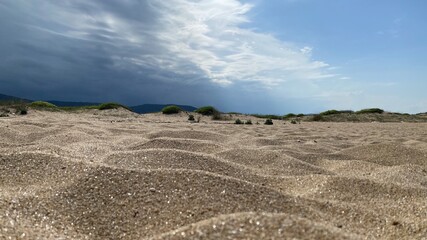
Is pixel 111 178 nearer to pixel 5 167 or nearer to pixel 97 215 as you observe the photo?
pixel 97 215

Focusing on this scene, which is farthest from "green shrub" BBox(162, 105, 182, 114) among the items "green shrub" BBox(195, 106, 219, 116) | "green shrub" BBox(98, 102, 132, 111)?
"green shrub" BBox(98, 102, 132, 111)

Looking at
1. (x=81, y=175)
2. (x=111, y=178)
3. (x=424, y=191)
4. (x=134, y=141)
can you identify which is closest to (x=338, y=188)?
(x=424, y=191)

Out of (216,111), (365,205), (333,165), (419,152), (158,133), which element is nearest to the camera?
(365,205)

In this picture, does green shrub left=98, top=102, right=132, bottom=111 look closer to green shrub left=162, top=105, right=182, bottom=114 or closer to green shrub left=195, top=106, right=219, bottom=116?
green shrub left=162, top=105, right=182, bottom=114

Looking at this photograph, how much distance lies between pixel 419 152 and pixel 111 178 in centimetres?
479

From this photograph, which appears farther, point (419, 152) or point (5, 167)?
point (419, 152)

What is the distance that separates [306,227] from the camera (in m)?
1.88

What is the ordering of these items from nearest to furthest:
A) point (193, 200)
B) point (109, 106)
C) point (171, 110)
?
1. point (193, 200)
2. point (171, 110)
3. point (109, 106)

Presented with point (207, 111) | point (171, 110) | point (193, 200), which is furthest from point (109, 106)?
point (193, 200)

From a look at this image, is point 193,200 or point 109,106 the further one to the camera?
point 109,106

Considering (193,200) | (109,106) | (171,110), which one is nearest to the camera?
(193,200)

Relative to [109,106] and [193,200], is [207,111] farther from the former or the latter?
[193,200]

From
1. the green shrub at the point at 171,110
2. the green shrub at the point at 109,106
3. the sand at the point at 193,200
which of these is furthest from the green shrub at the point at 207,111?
the sand at the point at 193,200

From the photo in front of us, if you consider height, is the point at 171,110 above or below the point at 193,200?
above
